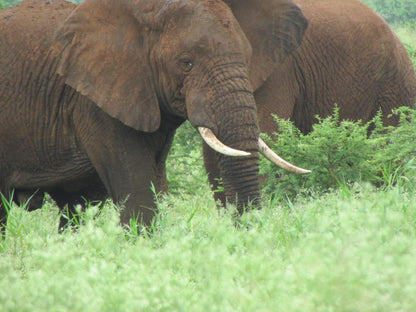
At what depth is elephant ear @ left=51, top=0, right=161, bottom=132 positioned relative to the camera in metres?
5.75

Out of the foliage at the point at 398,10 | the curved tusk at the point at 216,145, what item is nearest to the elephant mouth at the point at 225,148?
the curved tusk at the point at 216,145

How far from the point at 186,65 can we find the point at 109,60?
569 mm

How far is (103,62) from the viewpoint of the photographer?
19.1 ft

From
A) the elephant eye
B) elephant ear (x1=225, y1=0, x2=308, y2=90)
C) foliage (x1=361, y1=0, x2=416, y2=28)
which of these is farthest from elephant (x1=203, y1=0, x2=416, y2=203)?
foliage (x1=361, y1=0, x2=416, y2=28)

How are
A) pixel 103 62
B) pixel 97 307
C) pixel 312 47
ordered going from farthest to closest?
pixel 312 47 → pixel 103 62 → pixel 97 307

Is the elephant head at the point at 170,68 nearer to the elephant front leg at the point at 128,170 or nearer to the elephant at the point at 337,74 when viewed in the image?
the elephant front leg at the point at 128,170

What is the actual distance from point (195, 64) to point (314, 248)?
1851mm

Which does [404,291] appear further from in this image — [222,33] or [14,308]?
[222,33]

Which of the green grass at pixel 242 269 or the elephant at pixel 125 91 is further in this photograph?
the elephant at pixel 125 91

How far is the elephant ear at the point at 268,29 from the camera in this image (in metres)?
6.10

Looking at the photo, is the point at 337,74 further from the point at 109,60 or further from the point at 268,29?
the point at 109,60

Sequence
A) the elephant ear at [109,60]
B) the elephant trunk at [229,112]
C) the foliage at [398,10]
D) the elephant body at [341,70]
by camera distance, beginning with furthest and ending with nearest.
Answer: the foliage at [398,10], the elephant body at [341,70], the elephant ear at [109,60], the elephant trunk at [229,112]

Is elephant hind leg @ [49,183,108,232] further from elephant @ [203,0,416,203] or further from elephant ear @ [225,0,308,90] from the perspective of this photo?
elephant ear @ [225,0,308,90]

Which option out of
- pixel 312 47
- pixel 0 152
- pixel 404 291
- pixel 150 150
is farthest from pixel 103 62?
pixel 404 291
